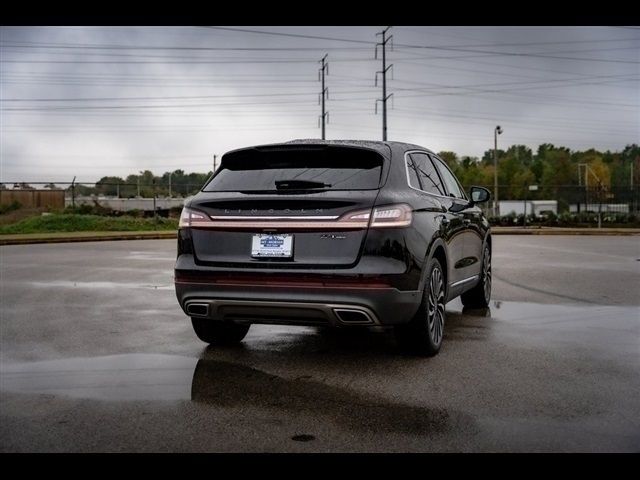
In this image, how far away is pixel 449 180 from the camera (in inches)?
300

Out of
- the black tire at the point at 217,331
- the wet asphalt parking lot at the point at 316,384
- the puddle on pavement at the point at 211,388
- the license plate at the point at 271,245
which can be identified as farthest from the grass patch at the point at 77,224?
the license plate at the point at 271,245

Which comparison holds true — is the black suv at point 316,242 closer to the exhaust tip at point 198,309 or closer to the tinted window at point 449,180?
the exhaust tip at point 198,309

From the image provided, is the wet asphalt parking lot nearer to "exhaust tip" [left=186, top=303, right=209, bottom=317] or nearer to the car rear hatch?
"exhaust tip" [left=186, top=303, right=209, bottom=317]

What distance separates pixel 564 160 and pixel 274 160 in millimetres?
127957

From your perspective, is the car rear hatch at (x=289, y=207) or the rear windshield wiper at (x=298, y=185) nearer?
the car rear hatch at (x=289, y=207)

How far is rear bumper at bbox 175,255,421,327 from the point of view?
5.16 metres

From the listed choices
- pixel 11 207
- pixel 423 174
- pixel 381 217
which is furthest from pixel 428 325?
pixel 11 207

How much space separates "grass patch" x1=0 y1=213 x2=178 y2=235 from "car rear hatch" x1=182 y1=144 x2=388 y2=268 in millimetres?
26880

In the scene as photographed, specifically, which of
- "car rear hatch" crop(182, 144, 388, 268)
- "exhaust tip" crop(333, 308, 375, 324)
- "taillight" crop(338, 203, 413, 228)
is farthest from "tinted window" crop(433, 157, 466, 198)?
"exhaust tip" crop(333, 308, 375, 324)

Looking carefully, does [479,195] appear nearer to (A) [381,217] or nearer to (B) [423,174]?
(B) [423,174]

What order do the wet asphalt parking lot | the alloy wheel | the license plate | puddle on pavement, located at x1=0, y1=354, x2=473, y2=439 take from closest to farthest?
the wet asphalt parking lot < puddle on pavement, located at x1=0, y1=354, x2=473, y2=439 < the license plate < the alloy wheel

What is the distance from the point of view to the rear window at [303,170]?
5.47m
